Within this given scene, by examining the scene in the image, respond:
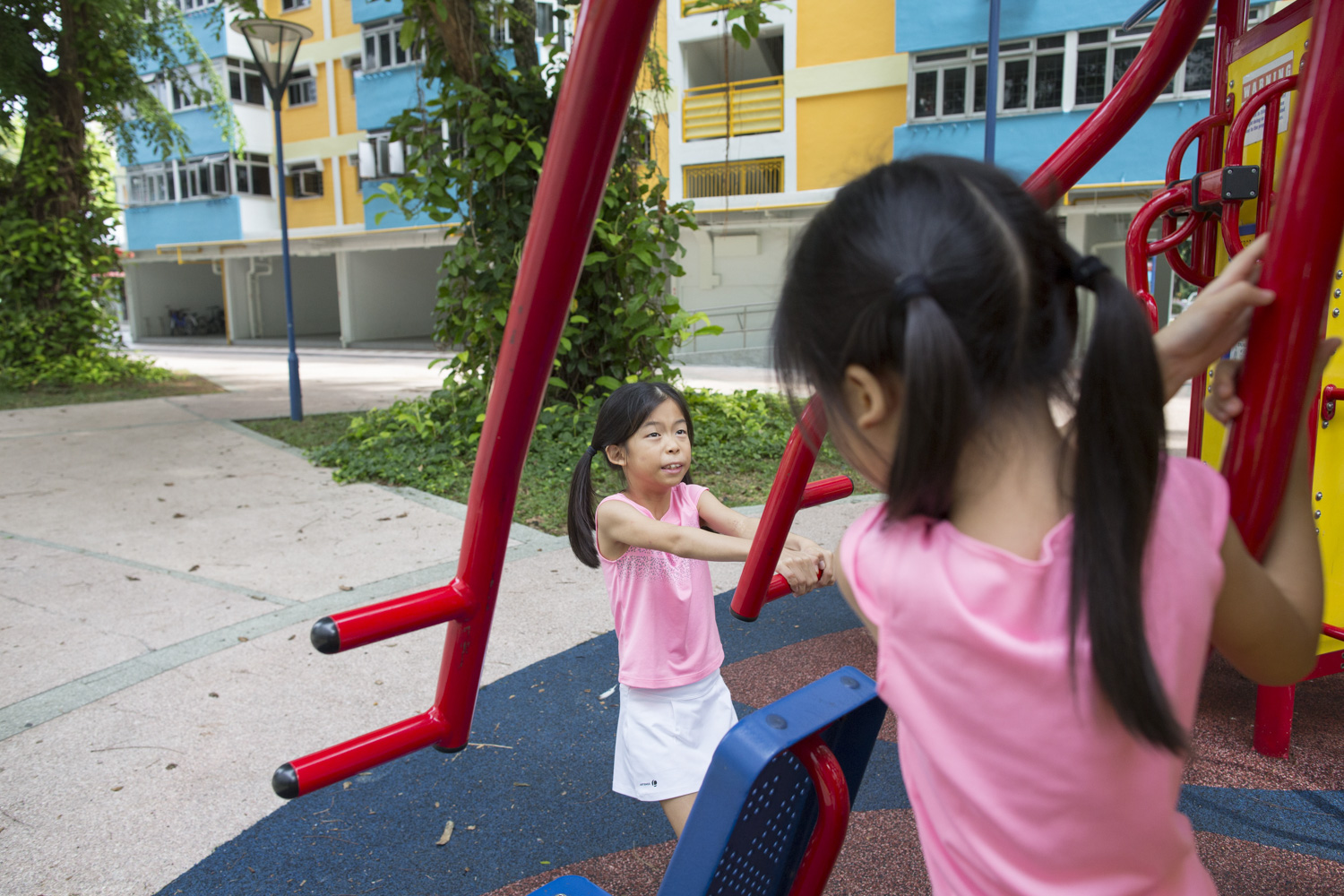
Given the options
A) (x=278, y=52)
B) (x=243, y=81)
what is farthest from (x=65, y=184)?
(x=243, y=81)

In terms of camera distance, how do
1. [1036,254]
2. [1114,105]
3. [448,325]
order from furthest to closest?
1. [448,325]
2. [1114,105]
3. [1036,254]

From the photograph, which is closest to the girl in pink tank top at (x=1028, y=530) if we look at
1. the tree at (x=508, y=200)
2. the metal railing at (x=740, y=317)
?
the tree at (x=508, y=200)

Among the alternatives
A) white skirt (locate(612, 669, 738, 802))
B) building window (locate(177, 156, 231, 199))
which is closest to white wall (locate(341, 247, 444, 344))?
building window (locate(177, 156, 231, 199))

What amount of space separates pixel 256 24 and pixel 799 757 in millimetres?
8486

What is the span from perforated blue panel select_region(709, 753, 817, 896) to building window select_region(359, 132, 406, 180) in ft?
56.9

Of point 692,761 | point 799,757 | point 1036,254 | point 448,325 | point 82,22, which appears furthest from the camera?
point 82,22

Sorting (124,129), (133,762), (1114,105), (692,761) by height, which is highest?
(124,129)

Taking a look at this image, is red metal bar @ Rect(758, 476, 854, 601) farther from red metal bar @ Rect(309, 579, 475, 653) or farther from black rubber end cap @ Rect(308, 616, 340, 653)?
black rubber end cap @ Rect(308, 616, 340, 653)

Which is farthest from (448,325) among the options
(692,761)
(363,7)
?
(363,7)

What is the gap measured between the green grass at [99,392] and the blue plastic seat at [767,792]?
994 centimetres

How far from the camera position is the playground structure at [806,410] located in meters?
0.69

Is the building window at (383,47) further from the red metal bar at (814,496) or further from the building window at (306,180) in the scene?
the red metal bar at (814,496)

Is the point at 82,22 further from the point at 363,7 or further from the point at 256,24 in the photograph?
the point at 363,7

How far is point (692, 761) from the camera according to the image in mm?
1723
